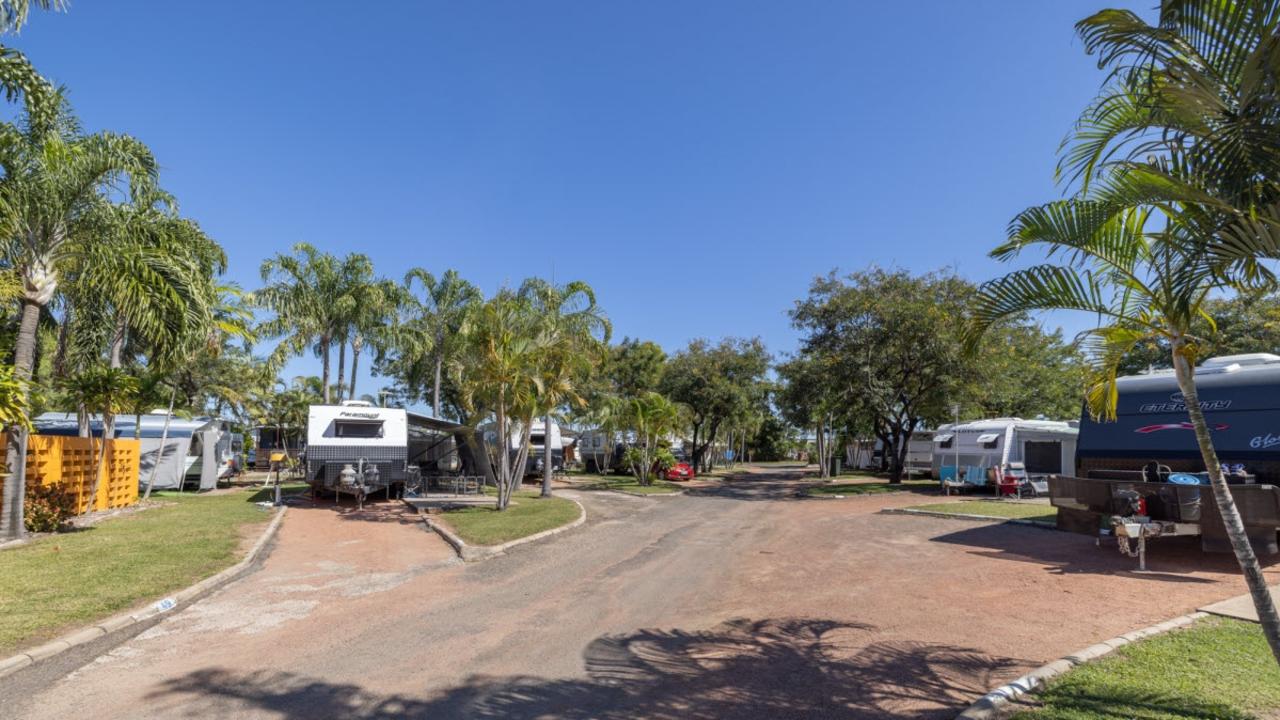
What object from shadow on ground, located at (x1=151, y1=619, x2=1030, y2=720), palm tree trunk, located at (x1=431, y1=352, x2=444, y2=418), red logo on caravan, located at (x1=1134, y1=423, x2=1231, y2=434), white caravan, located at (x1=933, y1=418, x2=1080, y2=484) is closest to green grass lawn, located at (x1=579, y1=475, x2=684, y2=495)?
palm tree trunk, located at (x1=431, y1=352, x2=444, y2=418)

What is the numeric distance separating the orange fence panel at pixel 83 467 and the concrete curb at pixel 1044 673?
51.4ft

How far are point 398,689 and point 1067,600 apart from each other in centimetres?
693

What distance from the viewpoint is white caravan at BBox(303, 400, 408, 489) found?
18.0 m

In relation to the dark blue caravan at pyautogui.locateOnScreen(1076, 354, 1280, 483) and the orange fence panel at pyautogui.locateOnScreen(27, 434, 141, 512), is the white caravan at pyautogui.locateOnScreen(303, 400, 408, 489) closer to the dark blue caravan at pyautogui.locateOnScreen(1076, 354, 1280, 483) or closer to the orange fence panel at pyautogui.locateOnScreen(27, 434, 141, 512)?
the orange fence panel at pyautogui.locateOnScreen(27, 434, 141, 512)

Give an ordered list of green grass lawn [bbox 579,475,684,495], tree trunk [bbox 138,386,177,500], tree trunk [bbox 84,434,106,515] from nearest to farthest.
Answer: tree trunk [bbox 84,434,106,515] → tree trunk [bbox 138,386,177,500] → green grass lawn [bbox 579,475,684,495]

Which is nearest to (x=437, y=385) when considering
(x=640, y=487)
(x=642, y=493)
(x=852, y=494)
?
(x=640, y=487)

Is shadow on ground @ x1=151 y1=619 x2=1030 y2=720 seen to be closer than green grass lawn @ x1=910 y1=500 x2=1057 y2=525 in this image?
Yes

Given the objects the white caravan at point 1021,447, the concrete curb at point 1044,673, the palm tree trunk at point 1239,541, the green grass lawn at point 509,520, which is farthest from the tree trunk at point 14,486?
the white caravan at point 1021,447

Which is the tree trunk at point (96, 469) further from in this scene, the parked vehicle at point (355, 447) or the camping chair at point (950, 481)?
the camping chair at point (950, 481)

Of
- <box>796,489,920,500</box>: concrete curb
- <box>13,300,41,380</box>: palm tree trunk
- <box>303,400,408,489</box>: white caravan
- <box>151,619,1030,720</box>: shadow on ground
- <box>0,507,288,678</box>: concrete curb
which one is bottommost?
<box>796,489,920,500</box>: concrete curb

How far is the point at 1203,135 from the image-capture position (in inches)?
157

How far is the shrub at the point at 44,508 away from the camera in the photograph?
11.8 m

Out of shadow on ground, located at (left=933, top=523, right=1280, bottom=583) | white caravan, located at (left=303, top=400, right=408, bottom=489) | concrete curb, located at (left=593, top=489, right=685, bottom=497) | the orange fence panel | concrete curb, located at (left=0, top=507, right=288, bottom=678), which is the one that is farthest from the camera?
concrete curb, located at (left=593, top=489, right=685, bottom=497)

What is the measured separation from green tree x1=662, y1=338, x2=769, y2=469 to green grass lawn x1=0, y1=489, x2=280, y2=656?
2360 centimetres
